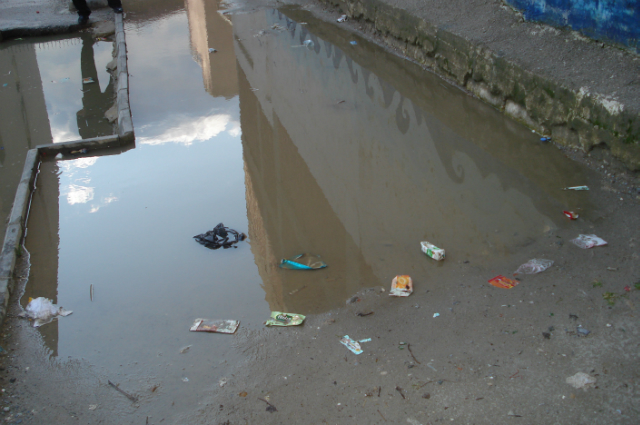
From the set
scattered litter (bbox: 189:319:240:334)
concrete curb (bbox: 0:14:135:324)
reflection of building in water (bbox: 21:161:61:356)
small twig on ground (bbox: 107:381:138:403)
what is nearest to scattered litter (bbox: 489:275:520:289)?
scattered litter (bbox: 189:319:240:334)

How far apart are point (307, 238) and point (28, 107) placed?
225 inches

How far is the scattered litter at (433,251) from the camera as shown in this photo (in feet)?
12.5

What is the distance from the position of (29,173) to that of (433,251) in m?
4.25

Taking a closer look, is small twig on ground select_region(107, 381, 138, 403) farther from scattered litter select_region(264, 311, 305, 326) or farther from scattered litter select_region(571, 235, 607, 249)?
scattered litter select_region(571, 235, 607, 249)

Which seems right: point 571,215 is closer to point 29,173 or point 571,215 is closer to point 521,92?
point 521,92

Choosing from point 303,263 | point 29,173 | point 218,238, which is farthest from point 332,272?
point 29,173

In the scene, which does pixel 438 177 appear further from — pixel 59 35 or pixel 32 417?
pixel 59 35

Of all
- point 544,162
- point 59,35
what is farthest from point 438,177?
point 59,35

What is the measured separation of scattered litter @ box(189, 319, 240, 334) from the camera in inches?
132

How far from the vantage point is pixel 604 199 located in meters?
4.19

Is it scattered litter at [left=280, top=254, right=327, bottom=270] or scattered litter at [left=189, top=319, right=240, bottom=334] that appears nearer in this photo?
scattered litter at [left=189, top=319, right=240, bottom=334]

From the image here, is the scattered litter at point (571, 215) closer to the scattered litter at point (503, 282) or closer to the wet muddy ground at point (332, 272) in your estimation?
the wet muddy ground at point (332, 272)

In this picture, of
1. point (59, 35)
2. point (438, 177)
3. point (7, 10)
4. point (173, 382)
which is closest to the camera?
point (173, 382)

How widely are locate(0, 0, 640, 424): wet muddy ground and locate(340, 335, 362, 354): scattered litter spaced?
75mm
